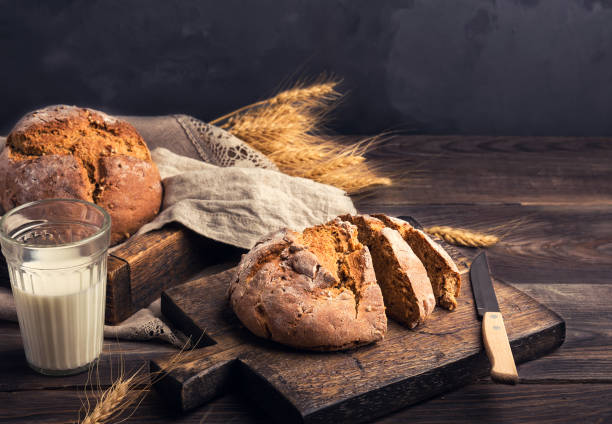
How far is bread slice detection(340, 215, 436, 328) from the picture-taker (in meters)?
1.80

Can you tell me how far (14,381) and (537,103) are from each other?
11.3 ft

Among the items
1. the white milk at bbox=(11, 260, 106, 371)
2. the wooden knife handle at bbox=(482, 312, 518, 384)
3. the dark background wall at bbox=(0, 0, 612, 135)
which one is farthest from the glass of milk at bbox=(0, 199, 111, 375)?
the dark background wall at bbox=(0, 0, 612, 135)

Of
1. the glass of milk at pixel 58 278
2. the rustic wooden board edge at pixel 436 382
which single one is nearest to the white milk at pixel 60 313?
the glass of milk at pixel 58 278

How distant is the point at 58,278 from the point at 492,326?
45.4 inches

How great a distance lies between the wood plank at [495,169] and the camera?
10.2 feet

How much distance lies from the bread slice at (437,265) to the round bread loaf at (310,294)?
0.77 ft

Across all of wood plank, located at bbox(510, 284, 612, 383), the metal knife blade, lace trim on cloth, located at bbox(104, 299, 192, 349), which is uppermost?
the metal knife blade

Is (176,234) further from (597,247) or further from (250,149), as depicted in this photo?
(597,247)

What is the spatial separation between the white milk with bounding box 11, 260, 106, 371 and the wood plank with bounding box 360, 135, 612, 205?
1594 millimetres

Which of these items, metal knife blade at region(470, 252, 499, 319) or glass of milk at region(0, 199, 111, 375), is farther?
metal knife blade at region(470, 252, 499, 319)

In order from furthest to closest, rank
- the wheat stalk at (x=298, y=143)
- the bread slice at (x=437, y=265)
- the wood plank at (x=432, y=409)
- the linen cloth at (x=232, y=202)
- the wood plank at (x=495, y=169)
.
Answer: the wood plank at (x=495, y=169) < the wheat stalk at (x=298, y=143) < the linen cloth at (x=232, y=202) < the bread slice at (x=437, y=265) < the wood plank at (x=432, y=409)

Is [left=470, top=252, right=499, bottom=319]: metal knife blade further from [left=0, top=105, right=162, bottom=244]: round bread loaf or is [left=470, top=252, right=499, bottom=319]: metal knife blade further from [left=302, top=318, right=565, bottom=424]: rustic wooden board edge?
[left=0, top=105, right=162, bottom=244]: round bread loaf

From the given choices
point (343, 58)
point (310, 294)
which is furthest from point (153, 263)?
point (343, 58)

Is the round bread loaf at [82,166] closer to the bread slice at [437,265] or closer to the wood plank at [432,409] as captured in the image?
the wood plank at [432,409]
